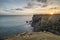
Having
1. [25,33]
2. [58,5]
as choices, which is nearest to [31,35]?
[25,33]

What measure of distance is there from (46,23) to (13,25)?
77 centimetres

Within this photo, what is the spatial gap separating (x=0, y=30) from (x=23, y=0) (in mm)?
851

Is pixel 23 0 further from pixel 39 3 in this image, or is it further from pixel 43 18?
pixel 43 18

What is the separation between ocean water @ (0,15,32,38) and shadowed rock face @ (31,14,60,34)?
16 centimetres

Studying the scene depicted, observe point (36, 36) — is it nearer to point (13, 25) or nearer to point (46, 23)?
point (46, 23)

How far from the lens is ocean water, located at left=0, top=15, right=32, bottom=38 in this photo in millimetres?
2834

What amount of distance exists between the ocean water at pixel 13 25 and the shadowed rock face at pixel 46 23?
0.54 ft

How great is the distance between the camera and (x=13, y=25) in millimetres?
2883

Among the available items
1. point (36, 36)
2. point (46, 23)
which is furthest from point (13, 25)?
point (46, 23)

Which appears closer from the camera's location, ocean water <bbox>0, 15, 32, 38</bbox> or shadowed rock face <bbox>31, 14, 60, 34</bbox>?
ocean water <bbox>0, 15, 32, 38</bbox>

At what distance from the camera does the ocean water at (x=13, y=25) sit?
9.30ft

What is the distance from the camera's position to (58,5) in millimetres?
3064

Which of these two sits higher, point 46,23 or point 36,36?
point 46,23

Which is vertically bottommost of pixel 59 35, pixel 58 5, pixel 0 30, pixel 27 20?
pixel 59 35
